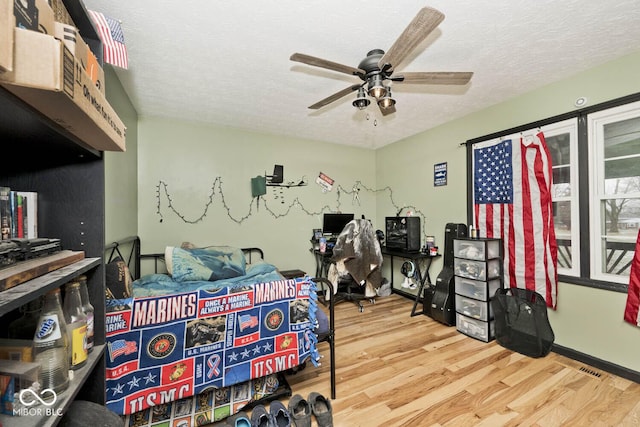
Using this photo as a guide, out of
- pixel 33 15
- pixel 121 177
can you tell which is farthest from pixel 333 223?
pixel 33 15

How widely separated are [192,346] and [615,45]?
11.5ft

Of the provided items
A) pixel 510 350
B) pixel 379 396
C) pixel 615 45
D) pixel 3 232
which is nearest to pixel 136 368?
pixel 3 232

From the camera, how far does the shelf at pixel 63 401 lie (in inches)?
21.1

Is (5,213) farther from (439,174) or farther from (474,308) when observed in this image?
(439,174)

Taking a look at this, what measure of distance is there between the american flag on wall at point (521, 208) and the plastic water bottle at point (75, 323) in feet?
10.9

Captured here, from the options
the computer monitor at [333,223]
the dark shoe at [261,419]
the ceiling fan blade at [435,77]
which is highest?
the ceiling fan blade at [435,77]

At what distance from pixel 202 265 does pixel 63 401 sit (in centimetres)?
186

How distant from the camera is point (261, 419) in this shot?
1.47 meters

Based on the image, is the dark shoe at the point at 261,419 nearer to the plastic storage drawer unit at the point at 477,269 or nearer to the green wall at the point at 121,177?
the green wall at the point at 121,177

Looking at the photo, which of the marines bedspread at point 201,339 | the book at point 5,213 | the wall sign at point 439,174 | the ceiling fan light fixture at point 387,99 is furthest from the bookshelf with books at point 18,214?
the wall sign at point 439,174

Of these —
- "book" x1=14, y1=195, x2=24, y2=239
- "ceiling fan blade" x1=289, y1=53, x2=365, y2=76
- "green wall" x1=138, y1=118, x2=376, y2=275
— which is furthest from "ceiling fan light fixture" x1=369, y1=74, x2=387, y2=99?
"green wall" x1=138, y1=118, x2=376, y2=275

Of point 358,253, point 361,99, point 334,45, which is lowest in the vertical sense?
point 358,253

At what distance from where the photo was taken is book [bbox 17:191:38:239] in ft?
2.62

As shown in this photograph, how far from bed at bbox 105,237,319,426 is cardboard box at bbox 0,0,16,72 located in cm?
124
